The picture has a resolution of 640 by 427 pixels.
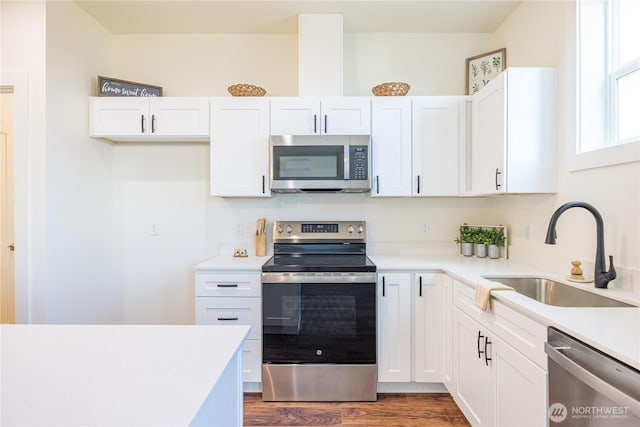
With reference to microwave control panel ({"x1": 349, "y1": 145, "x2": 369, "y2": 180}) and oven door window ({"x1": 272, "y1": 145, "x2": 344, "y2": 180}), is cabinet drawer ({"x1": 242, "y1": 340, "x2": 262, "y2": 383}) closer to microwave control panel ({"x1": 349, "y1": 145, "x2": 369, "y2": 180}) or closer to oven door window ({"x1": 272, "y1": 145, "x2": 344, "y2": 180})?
oven door window ({"x1": 272, "y1": 145, "x2": 344, "y2": 180})

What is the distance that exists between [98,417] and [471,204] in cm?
281

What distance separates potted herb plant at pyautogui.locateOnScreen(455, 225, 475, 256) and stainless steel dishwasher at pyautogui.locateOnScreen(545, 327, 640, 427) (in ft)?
5.07

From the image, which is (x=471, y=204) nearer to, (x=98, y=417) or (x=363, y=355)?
(x=363, y=355)

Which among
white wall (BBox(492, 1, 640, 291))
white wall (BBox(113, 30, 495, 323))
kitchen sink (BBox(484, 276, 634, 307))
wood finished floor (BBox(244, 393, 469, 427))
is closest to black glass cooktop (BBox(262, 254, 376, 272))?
white wall (BBox(113, 30, 495, 323))

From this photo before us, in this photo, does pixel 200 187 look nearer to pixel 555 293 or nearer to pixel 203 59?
pixel 203 59

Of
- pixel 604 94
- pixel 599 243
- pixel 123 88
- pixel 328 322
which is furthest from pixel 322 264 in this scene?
pixel 123 88

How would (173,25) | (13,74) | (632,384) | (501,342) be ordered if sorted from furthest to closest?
(173,25)
(13,74)
(501,342)
(632,384)

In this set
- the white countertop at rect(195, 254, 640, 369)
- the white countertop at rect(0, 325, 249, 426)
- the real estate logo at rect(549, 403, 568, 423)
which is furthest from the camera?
the real estate logo at rect(549, 403, 568, 423)

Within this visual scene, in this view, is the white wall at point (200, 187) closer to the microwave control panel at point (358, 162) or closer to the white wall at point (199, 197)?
the white wall at point (199, 197)

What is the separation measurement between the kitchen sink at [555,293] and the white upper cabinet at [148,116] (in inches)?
92.5

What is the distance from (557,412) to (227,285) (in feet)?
6.21

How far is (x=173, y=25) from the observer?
2.65 m

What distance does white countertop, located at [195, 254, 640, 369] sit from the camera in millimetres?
926

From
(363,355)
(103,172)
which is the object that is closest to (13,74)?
(103,172)
